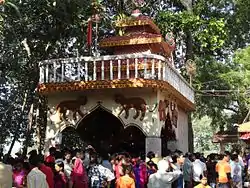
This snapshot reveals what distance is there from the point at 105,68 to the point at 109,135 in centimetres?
433

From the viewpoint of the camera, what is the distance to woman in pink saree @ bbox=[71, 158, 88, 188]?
379 inches

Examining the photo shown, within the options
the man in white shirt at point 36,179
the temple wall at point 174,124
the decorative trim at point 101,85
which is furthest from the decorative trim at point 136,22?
the man in white shirt at point 36,179

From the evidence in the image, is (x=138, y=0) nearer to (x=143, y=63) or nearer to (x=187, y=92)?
(x=187, y=92)

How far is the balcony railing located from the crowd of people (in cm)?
309

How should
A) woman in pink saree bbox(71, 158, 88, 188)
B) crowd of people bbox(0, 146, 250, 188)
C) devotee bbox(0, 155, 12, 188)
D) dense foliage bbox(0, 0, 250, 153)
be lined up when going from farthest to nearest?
dense foliage bbox(0, 0, 250, 153) < woman in pink saree bbox(71, 158, 88, 188) < crowd of people bbox(0, 146, 250, 188) < devotee bbox(0, 155, 12, 188)

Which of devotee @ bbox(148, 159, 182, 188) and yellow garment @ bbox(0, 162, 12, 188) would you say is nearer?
yellow garment @ bbox(0, 162, 12, 188)

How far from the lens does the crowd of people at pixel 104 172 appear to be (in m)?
8.07

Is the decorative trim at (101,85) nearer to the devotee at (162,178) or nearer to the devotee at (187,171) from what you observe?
the devotee at (187,171)

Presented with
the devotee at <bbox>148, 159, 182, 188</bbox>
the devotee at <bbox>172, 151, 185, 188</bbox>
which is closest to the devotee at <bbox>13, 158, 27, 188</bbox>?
the devotee at <bbox>148, 159, 182, 188</bbox>

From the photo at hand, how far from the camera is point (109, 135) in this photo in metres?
18.8

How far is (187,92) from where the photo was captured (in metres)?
19.3

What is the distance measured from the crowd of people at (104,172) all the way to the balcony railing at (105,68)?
3.09 metres

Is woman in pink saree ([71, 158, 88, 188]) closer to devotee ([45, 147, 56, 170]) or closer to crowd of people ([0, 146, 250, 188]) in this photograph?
crowd of people ([0, 146, 250, 188])

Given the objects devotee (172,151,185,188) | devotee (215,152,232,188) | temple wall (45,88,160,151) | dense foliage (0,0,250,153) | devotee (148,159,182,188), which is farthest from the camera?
dense foliage (0,0,250,153)
